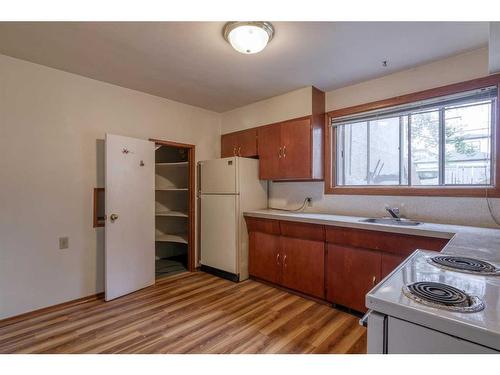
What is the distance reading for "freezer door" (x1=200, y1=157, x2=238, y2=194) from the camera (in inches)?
130

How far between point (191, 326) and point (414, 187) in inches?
99.9

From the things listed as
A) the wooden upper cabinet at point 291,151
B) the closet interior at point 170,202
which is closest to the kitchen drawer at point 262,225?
the wooden upper cabinet at point 291,151

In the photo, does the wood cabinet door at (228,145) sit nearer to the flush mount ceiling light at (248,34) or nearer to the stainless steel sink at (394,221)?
the flush mount ceiling light at (248,34)

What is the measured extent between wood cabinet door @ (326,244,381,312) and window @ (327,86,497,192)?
836 millimetres

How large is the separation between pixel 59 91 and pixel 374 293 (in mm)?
3246

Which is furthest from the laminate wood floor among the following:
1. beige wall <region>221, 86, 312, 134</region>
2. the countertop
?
beige wall <region>221, 86, 312, 134</region>

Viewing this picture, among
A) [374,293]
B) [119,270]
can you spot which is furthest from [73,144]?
[374,293]

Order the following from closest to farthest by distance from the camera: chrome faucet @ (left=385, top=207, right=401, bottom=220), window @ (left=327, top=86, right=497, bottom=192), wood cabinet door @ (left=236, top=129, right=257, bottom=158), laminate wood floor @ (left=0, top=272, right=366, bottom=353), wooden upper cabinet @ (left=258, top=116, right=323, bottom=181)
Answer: laminate wood floor @ (left=0, top=272, right=366, bottom=353) < window @ (left=327, top=86, right=497, bottom=192) < chrome faucet @ (left=385, top=207, right=401, bottom=220) < wooden upper cabinet @ (left=258, top=116, right=323, bottom=181) < wood cabinet door @ (left=236, top=129, right=257, bottom=158)

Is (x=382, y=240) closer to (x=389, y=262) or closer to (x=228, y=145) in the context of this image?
(x=389, y=262)

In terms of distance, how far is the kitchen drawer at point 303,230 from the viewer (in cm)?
265

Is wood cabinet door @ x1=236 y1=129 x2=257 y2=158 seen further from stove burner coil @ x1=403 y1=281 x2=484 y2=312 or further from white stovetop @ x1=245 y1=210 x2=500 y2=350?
stove burner coil @ x1=403 y1=281 x2=484 y2=312
